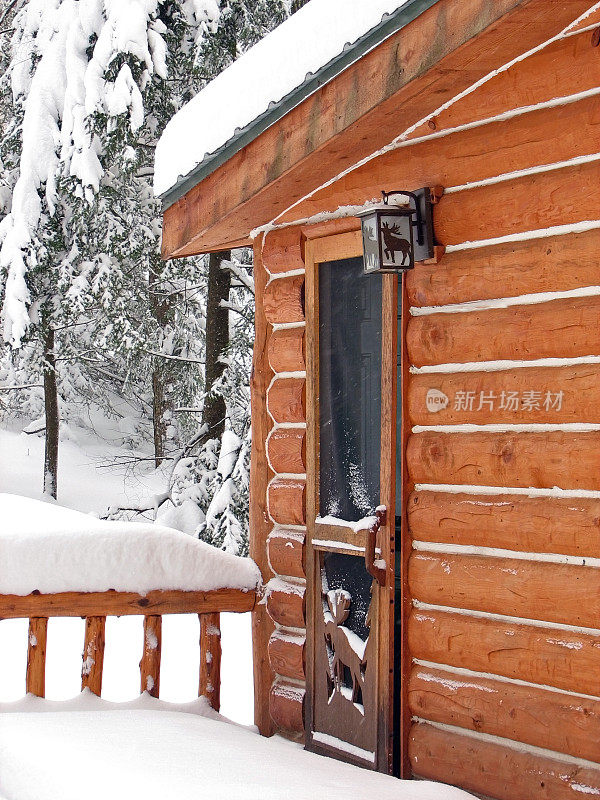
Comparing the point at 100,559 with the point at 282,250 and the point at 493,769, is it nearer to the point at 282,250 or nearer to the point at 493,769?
the point at 282,250

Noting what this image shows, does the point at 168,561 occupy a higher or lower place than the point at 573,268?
lower

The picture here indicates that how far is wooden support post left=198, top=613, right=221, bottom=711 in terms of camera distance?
216 inches

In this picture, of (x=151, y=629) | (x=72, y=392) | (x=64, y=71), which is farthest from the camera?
(x=72, y=392)

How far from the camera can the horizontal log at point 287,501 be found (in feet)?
18.0

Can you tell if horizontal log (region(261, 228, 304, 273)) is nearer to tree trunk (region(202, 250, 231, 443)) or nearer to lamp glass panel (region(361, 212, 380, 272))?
lamp glass panel (region(361, 212, 380, 272))

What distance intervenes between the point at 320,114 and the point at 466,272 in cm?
96

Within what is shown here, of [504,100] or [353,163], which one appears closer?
[504,100]

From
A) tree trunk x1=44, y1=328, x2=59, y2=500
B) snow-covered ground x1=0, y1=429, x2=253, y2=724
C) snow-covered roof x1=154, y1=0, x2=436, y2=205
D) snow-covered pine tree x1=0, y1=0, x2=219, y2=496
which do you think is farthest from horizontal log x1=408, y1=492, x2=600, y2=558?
tree trunk x1=44, y1=328, x2=59, y2=500

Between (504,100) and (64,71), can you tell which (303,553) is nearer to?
(504,100)

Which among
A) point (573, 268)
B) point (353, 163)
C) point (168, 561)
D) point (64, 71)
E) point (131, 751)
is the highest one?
point (64, 71)

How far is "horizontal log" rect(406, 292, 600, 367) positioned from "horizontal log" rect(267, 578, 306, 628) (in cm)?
162

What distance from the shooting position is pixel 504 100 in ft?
13.8

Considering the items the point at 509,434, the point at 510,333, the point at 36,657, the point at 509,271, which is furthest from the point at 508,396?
the point at 36,657

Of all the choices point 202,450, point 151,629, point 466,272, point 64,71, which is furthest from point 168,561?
point 64,71
